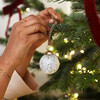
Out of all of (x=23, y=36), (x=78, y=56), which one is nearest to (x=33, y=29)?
(x=23, y=36)

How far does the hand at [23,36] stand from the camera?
1.40 feet

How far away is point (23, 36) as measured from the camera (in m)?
0.43

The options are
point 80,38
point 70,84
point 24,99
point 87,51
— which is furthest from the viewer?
point 24,99

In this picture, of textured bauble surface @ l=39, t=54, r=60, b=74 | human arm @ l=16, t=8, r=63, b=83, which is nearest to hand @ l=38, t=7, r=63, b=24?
human arm @ l=16, t=8, r=63, b=83

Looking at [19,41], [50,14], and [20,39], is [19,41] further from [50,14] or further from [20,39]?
[50,14]

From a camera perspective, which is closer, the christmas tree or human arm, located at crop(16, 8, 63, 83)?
the christmas tree

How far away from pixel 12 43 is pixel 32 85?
0.30 metres

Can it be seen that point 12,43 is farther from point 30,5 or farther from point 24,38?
point 30,5

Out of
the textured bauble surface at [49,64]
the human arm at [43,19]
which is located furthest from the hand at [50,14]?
the textured bauble surface at [49,64]

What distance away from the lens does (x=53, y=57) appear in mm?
433

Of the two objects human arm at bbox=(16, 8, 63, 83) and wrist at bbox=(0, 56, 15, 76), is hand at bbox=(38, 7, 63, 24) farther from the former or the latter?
wrist at bbox=(0, 56, 15, 76)

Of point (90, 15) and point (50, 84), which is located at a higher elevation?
point (90, 15)

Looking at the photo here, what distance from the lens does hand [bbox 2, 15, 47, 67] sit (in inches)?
16.8

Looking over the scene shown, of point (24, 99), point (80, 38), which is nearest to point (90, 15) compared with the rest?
point (80, 38)
